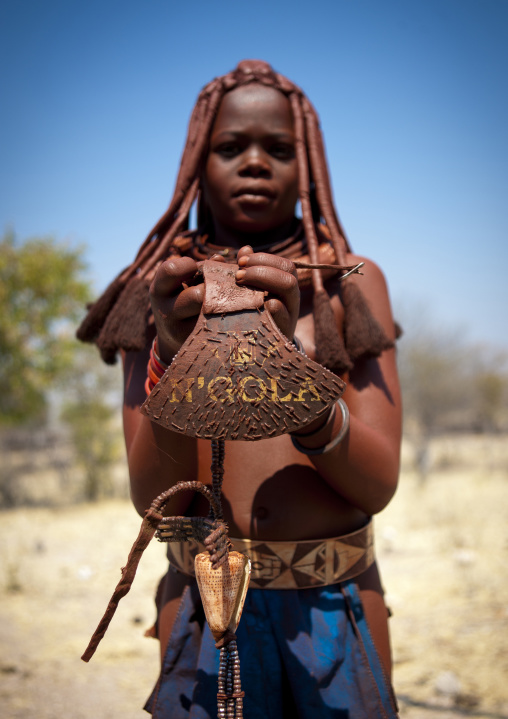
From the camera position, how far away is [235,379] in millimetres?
1032

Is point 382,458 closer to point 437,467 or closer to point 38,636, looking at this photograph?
point 38,636

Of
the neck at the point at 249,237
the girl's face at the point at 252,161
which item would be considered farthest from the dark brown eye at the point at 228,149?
the neck at the point at 249,237

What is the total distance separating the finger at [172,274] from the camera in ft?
3.45

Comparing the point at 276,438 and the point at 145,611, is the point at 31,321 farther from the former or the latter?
the point at 276,438

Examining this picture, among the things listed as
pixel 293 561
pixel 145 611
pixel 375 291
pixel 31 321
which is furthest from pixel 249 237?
pixel 31 321

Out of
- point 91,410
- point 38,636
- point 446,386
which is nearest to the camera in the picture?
point 38,636

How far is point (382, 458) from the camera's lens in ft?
4.59

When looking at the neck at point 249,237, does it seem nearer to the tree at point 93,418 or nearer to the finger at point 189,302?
the finger at point 189,302

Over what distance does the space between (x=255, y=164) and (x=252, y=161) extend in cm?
1

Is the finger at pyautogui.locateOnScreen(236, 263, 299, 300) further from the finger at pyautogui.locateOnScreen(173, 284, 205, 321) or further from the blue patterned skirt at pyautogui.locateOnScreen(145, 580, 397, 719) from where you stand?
the blue patterned skirt at pyautogui.locateOnScreen(145, 580, 397, 719)

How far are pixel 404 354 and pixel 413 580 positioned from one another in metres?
9.13

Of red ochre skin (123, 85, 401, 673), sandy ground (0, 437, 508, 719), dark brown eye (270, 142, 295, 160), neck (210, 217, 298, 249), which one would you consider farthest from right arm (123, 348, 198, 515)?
sandy ground (0, 437, 508, 719)

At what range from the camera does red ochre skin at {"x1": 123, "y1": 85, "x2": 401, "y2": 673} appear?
111 centimetres

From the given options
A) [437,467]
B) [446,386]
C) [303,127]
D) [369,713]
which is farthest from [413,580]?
[446,386]
